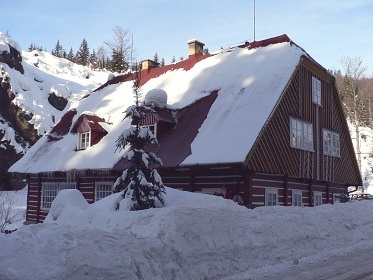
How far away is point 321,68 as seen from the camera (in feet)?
70.6

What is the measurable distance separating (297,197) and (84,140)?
11.1 metres

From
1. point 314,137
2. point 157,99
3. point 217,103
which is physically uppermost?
point 157,99

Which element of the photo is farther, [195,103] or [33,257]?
[195,103]

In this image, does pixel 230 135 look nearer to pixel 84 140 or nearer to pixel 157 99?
pixel 157 99

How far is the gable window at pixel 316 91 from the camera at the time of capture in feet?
69.2

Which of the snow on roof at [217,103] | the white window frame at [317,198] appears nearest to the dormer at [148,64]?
the snow on roof at [217,103]

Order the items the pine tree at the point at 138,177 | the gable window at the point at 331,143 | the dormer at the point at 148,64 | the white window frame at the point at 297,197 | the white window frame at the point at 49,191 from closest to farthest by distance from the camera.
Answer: the pine tree at the point at 138,177 → the white window frame at the point at 297,197 → the gable window at the point at 331,143 → the white window frame at the point at 49,191 → the dormer at the point at 148,64

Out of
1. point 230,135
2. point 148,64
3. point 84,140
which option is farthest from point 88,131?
point 230,135

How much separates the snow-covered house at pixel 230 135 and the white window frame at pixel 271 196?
4cm

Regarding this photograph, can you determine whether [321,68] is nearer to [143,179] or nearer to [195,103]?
[195,103]

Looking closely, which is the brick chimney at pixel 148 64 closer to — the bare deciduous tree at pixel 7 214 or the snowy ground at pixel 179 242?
the bare deciduous tree at pixel 7 214

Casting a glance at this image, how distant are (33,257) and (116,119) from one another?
16537 millimetres

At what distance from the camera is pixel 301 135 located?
19625mm

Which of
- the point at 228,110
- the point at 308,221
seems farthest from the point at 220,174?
the point at 308,221
